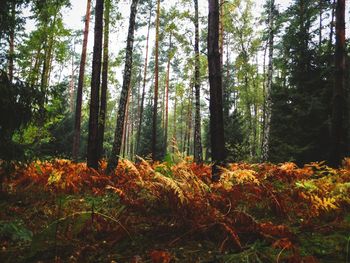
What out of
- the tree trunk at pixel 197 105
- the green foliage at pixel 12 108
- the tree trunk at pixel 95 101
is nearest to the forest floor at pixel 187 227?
the green foliage at pixel 12 108

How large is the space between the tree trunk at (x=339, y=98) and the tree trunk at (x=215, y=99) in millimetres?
3719

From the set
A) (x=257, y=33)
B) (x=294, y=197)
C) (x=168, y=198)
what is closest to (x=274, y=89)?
(x=257, y=33)

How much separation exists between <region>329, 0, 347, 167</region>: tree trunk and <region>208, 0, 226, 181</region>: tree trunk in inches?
146

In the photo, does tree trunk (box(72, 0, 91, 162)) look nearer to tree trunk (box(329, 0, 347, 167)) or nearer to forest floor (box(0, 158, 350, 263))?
forest floor (box(0, 158, 350, 263))

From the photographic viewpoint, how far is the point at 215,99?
6590 millimetres

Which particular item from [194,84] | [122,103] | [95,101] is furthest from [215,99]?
[194,84]

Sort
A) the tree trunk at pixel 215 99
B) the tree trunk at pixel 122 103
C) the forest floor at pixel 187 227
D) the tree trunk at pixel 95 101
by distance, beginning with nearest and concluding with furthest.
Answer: the forest floor at pixel 187 227 → the tree trunk at pixel 215 99 → the tree trunk at pixel 95 101 → the tree trunk at pixel 122 103

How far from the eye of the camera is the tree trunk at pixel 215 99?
21.3 feet

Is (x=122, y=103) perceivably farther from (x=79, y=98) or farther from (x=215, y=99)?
(x=79, y=98)

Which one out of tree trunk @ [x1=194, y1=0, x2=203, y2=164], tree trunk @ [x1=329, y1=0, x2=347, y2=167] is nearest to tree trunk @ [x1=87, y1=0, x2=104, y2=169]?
tree trunk @ [x1=194, y1=0, x2=203, y2=164]

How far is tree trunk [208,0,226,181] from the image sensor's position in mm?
6499

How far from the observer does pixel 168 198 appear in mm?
4254

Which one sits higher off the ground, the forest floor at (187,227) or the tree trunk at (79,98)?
the tree trunk at (79,98)

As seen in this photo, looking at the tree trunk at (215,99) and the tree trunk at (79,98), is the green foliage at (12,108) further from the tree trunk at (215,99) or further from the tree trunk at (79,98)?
the tree trunk at (79,98)
